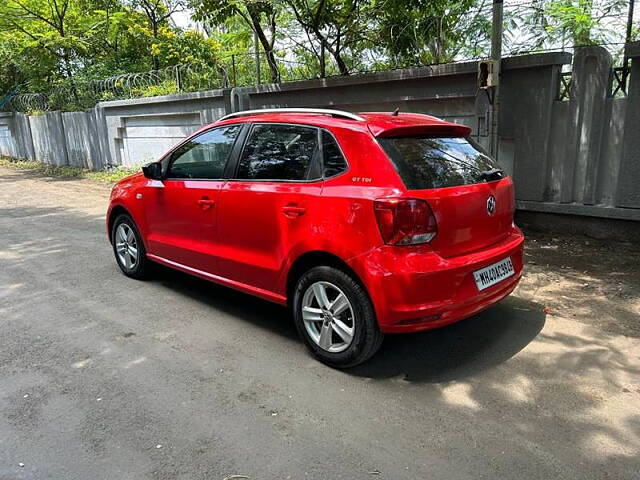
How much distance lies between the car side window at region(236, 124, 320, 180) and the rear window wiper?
3.79 ft

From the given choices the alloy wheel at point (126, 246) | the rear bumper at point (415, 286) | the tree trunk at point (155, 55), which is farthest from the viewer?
the tree trunk at point (155, 55)

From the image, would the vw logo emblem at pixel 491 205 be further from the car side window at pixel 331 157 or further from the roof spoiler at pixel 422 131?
the car side window at pixel 331 157

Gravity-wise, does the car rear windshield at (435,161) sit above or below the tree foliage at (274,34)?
below

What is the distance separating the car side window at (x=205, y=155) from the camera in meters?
4.30

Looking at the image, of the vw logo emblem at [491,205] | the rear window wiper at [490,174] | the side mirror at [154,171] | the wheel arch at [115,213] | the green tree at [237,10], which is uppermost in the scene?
the green tree at [237,10]

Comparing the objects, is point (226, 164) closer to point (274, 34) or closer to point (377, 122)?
point (377, 122)

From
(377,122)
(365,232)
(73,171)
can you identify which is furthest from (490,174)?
(73,171)

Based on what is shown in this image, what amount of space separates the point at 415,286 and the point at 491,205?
0.93 meters

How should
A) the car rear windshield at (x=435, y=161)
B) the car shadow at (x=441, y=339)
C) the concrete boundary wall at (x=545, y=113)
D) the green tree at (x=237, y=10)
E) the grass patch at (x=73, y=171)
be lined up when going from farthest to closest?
the grass patch at (x=73, y=171) → the green tree at (x=237, y=10) → the concrete boundary wall at (x=545, y=113) → the car shadow at (x=441, y=339) → the car rear windshield at (x=435, y=161)

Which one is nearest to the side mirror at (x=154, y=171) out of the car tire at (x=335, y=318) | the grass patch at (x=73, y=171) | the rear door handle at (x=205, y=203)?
the rear door handle at (x=205, y=203)

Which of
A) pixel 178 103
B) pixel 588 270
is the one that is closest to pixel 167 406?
pixel 588 270

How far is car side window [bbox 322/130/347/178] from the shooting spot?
345cm

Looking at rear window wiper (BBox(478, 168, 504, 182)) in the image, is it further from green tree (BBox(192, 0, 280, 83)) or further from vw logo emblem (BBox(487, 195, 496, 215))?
green tree (BBox(192, 0, 280, 83))

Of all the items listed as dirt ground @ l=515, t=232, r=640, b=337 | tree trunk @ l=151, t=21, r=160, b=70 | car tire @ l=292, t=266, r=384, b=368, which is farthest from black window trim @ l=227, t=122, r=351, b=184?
tree trunk @ l=151, t=21, r=160, b=70
